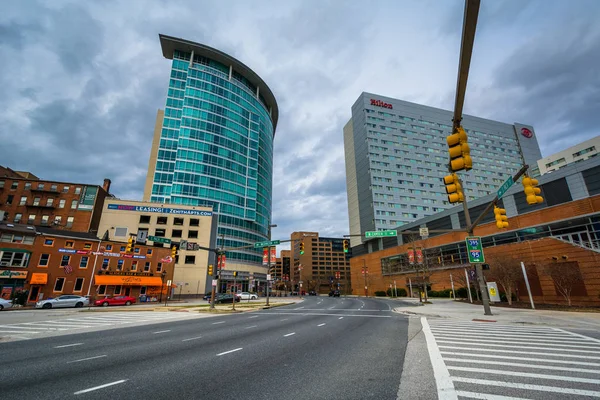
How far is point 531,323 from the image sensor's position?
15.6 metres

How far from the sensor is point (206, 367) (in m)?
7.33

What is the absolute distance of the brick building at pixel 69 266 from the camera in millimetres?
36719

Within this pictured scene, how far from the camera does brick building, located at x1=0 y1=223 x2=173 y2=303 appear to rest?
3672cm

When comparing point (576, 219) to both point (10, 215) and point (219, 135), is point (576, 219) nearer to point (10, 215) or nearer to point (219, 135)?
point (219, 135)

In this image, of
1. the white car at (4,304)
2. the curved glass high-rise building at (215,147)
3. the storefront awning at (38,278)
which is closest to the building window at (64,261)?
the storefront awning at (38,278)

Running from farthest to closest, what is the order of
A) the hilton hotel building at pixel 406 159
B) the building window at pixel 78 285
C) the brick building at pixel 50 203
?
the hilton hotel building at pixel 406 159
the brick building at pixel 50 203
the building window at pixel 78 285

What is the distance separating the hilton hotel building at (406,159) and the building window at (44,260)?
233ft

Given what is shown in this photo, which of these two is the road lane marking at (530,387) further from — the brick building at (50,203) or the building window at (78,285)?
the brick building at (50,203)

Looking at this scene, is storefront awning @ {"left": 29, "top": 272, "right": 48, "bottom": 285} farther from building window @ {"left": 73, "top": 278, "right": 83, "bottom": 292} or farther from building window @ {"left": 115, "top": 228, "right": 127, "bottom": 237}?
building window @ {"left": 115, "top": 228, "right": 127, "bottom": 237}

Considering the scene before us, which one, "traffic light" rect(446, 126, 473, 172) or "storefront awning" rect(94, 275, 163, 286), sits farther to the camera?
"storefront awning" rect(94, 275, 163, 286)

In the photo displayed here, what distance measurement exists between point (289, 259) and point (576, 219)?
178 metres

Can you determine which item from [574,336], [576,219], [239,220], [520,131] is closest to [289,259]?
[239,220]

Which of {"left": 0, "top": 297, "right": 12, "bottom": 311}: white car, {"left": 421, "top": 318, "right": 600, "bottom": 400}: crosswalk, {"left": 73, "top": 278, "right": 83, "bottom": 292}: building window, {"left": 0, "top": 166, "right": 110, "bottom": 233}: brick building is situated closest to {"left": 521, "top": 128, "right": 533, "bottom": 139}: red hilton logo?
{"left": 421, "top": 318, "right": 600, "bottom": 400}: crosswalk

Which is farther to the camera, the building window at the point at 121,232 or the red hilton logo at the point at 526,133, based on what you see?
the red hilton logo at the point at 526,133
